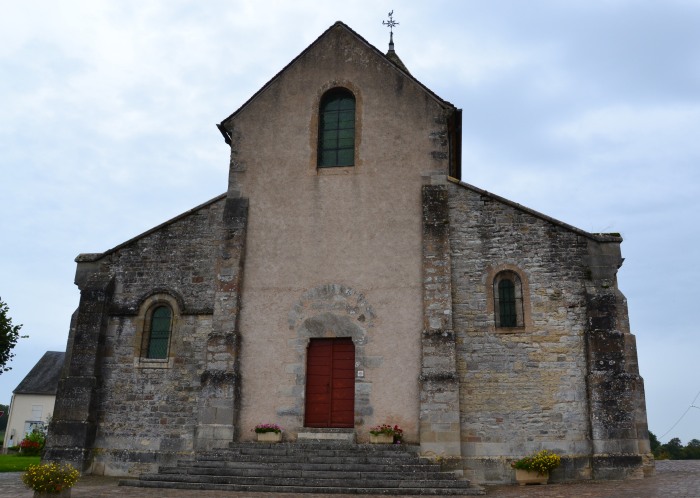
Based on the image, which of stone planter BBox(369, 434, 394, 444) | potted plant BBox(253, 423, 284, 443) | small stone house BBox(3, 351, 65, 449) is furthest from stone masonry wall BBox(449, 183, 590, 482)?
small stone house BBox(3, 351, 65, 449)

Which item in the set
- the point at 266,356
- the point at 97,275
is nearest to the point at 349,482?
the point at 266,356

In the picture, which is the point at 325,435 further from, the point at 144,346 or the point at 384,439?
the point at 144,346

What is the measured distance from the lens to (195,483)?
484 inches

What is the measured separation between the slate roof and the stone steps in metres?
34.4

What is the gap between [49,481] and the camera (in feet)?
32.6

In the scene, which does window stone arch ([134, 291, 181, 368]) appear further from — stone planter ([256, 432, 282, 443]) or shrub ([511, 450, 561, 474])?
shrub ([511, 450, 561, 474])

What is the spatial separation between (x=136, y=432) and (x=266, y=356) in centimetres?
364

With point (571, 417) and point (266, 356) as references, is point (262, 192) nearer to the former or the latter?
point (266, 356)

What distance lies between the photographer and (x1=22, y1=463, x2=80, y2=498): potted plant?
9922 mm

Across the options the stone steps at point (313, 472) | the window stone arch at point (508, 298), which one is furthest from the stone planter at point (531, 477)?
the window stone arch at point (508, 298)

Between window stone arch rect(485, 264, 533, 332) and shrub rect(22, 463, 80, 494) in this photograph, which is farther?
window stone arch rect(485, 264, 533, 332)

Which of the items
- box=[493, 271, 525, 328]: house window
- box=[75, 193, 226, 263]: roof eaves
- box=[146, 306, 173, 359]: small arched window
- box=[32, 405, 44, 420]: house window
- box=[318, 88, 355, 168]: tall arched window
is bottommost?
box=[32, 405, 44, 420]: house window

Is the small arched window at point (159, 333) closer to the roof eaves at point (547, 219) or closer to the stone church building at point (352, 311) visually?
the stone church building at point (352, 311)

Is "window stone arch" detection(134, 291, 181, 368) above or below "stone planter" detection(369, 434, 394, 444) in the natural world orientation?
above
